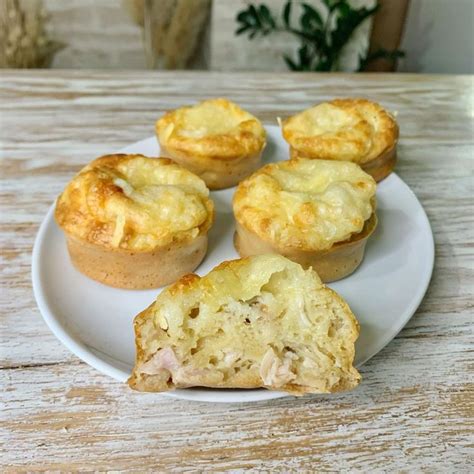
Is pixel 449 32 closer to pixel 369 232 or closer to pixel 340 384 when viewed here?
pixel 369 232

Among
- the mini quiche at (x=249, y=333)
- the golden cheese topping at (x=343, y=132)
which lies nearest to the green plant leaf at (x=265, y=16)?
the golden cheese topping at (x=343, y=132)

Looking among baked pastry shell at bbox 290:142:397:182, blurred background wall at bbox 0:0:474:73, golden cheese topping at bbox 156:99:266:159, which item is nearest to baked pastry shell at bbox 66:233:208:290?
golden cheese topping at bbox 156:99:266:159

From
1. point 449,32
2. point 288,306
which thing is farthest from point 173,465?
point 449,32

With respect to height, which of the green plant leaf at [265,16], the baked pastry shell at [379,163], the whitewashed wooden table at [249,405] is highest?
the green plant leaf at [265,16]

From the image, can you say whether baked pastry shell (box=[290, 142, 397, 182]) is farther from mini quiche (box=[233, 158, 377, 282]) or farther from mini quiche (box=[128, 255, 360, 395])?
mini quiche (box=[128, 255, 360, 395])

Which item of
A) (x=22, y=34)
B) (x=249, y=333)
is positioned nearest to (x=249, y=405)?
(x=249, y=333)

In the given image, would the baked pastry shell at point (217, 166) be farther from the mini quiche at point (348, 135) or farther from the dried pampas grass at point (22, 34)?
the dried pampas grass at point (22, 34)
